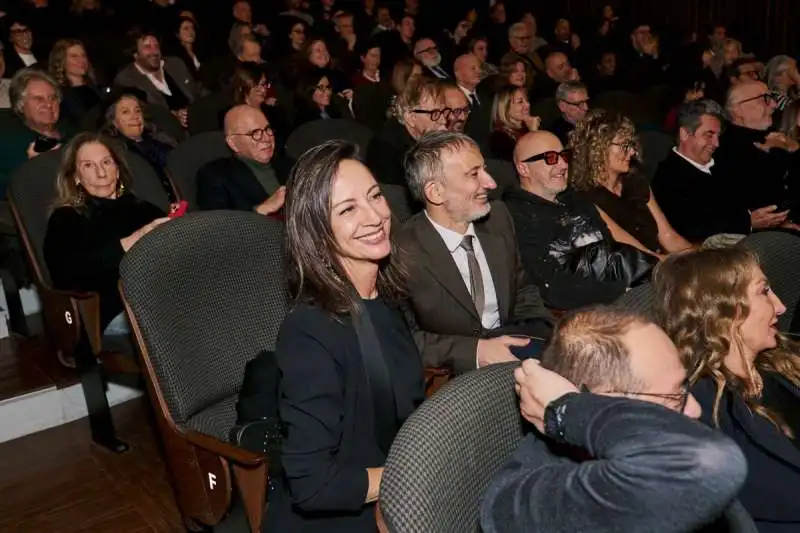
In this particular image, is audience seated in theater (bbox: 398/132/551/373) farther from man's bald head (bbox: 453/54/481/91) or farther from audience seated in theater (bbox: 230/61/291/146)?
man's bald head (bbox: 453/54/481/91)

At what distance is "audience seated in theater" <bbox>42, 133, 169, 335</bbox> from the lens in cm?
262

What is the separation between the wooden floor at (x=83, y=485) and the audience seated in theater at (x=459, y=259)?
92 centimetres

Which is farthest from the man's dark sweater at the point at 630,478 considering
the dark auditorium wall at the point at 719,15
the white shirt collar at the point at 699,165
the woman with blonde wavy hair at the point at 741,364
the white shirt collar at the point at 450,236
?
the dark auditorium wall at the point at 719,15

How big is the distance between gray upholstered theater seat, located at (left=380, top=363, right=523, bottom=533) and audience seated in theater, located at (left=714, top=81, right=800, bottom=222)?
2633mm

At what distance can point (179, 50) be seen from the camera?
610cm

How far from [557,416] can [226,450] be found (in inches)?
34.0

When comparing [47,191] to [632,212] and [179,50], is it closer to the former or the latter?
[632,212]

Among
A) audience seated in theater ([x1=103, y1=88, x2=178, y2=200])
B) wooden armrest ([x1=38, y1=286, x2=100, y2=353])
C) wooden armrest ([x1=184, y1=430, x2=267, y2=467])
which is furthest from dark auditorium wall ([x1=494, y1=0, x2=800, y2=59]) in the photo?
wooden armrest ([x1=184, y1=430, x2=267, y2=467])

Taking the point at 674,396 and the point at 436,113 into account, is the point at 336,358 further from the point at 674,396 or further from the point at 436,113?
the point at 436,113

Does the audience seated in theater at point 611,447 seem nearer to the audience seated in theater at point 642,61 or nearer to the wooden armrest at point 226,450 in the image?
the wooden armrest at point 226,450

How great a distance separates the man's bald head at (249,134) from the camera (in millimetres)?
3389

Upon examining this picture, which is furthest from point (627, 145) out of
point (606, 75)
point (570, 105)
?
point (606, 75)

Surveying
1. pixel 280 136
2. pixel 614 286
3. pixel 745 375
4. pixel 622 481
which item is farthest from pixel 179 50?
pixel 622 481

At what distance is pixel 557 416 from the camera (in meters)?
0.98
